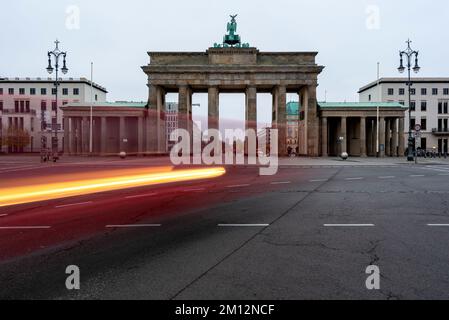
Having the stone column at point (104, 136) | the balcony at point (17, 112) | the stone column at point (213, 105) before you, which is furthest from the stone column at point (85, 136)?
the balcony at point (17, 112)

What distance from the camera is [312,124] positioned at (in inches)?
2584

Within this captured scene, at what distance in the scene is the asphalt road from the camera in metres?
4.72

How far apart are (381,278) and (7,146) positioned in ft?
304

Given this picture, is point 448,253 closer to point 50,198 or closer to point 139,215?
point 139,215

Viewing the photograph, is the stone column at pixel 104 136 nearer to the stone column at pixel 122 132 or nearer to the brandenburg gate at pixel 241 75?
the stone column at pixel 122 132

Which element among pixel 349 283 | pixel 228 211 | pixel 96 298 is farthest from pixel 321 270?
pixel 228 211

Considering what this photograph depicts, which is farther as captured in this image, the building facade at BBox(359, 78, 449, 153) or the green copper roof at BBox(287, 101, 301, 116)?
the green copper roof at BBox(287, 101, 301, 116)

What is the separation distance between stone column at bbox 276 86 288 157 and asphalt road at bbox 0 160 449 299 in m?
52.6

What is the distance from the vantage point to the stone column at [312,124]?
64.8 metres

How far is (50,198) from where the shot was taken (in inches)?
539

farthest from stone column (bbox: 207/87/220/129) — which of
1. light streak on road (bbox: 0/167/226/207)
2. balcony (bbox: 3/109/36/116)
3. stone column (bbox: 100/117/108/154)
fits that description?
balcony (bbox: 3/109/36/116)

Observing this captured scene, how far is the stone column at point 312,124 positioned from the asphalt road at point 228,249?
176 ft

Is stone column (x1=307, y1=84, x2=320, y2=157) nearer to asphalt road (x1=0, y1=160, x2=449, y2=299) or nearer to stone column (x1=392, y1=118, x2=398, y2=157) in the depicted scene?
stone column (x1=392, y1=118, x2=398, y2=157)

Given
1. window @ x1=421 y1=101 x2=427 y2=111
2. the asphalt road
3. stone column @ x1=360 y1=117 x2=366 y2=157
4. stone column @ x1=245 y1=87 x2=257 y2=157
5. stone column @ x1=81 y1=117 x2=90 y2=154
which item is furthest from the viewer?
window @ x1=421 y1=101 x2=427 y2=111
